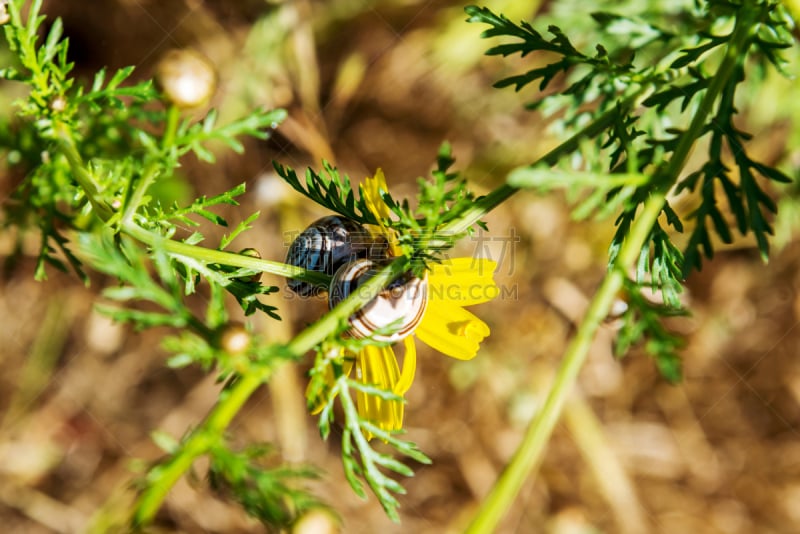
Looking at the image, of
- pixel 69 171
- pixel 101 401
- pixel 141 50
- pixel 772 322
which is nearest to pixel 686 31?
pixel 69 171

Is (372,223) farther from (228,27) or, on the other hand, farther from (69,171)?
(228,27)

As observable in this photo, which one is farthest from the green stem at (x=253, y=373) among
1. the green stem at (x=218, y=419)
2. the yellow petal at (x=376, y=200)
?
the yellow petal at (x=376, y=200)

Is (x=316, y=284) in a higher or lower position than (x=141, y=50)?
lower

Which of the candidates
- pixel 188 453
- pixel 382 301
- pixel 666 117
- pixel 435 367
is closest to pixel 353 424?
pixel 382 301

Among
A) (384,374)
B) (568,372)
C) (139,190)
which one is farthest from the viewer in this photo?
(384,374)

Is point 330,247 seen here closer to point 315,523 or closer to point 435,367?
point 315,523

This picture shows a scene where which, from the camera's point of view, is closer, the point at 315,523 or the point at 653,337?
the point at 315,523

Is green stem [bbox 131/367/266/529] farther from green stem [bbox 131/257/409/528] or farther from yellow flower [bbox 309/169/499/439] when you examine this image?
yellow flower [bbox 309/169/499/439]
